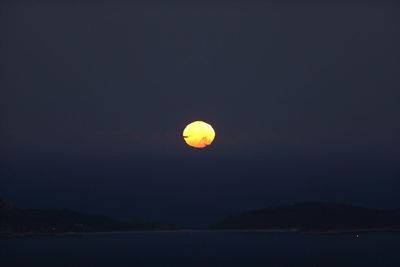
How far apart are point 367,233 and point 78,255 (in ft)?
24.7

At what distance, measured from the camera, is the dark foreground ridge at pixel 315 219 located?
22.3 metres

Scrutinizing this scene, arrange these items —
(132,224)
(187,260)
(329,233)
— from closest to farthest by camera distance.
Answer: (132,224) → (329,233) → (187,260)

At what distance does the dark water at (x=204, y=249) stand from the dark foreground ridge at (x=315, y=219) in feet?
1.03

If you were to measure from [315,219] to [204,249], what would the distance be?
290cm

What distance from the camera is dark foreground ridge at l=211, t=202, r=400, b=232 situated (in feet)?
73.2

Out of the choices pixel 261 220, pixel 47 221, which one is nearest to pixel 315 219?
pixel 261 220

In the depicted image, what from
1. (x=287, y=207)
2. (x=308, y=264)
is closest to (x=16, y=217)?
(x=287, y=207)

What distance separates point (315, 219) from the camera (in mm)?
22906

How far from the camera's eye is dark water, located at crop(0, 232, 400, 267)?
74.9 feet

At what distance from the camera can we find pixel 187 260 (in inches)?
1069

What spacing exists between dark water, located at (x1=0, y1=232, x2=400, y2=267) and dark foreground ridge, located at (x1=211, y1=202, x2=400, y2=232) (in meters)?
0.31

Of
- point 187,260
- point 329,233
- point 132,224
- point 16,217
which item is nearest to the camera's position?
point 16,217

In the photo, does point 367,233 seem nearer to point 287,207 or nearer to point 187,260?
point 287,207

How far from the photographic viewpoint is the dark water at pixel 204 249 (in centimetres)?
2283
